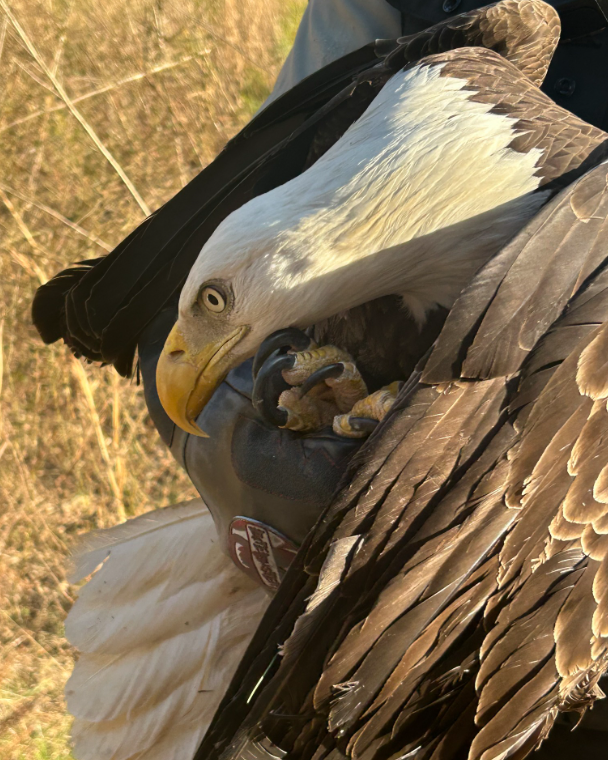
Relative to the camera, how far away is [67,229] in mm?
3877

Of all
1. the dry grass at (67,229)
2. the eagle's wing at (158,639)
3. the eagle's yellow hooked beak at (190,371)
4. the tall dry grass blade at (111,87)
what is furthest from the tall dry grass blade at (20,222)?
the eagle's yellow hooked beak at (190,371)

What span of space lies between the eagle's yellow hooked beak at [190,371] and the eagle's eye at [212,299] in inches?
1.9

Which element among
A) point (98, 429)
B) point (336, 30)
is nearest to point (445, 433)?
point (336, 30)

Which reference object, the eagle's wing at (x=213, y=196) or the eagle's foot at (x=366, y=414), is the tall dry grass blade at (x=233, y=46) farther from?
the eagle's foot at (x=366, y=414)

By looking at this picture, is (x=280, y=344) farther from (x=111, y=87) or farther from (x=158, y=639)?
(x=111, y=87)

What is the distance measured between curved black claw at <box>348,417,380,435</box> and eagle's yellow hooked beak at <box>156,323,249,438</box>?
218 mm

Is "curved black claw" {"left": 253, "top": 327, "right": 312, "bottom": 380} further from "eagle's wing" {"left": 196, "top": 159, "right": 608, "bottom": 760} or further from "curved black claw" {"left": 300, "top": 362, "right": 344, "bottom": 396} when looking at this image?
"eagle's wing" {"left": 196, "top": 159, "right": 608, "bottom": 760}

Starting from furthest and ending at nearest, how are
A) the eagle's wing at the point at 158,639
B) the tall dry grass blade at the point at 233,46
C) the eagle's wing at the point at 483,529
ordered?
the tall dry grass blade at the point at 233,46 < the eagle's wing at the point at 158,639 < the eagle's wing at the point at 483,529

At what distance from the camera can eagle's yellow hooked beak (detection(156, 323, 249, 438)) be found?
43.6 inches

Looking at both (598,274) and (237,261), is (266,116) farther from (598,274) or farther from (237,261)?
(598,274)

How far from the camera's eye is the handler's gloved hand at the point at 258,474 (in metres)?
1.07

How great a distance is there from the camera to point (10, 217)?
12.3 ft

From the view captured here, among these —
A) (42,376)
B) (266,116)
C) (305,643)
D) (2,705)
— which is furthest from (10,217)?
(305,643)

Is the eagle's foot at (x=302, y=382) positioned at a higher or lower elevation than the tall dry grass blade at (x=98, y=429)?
higher
